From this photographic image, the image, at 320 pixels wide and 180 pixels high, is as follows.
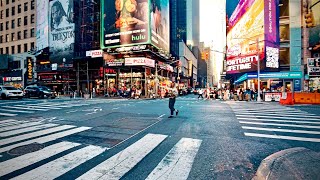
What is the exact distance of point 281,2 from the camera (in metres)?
36.4

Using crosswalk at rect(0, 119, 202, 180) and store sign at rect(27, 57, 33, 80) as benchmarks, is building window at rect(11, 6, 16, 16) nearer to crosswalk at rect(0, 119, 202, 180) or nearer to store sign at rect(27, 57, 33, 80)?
store sign at rect(27, 57, 33, 80)

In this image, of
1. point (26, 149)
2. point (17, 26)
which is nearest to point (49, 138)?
point (26, 149)

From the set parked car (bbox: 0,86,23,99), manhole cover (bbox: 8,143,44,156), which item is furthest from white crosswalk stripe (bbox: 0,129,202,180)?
parked car (bbox: 0,86,23,99)

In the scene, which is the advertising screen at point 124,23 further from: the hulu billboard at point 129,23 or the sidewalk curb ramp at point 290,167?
the sidewalk curb ramp at point 290,167

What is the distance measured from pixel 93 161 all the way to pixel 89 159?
176 millimetres

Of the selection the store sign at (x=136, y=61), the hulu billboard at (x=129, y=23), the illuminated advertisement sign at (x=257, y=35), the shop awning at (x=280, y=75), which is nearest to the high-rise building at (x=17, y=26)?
the hulu billboard at (x=129, y=23)

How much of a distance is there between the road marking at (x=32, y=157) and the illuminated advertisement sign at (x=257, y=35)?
2969cm

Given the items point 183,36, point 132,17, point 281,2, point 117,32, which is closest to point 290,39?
point 281,2

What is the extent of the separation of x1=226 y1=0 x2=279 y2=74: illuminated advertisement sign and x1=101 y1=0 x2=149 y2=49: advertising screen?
16716mm

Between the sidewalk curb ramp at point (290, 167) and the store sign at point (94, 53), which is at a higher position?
the store sign at point (94, 53)

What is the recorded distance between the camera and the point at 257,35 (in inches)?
1366

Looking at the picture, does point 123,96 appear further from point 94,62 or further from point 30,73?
point 30,73

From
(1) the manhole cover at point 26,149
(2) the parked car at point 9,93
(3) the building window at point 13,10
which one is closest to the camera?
(1) the manhole cover at point 26,149

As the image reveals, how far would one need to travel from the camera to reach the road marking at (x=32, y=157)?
4125 millimetres
